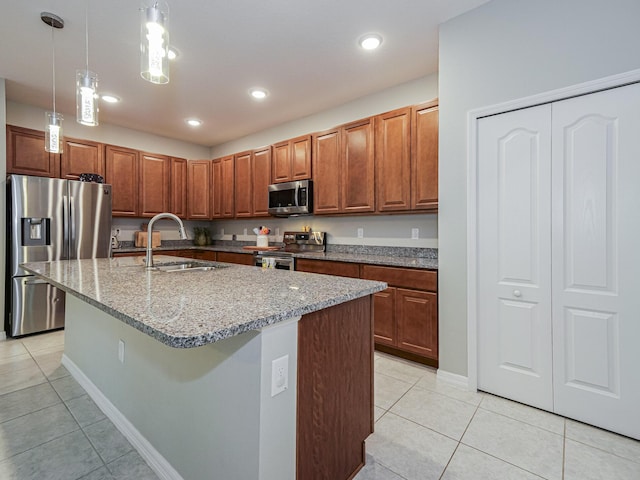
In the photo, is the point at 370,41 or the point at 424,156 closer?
the point at 370,41

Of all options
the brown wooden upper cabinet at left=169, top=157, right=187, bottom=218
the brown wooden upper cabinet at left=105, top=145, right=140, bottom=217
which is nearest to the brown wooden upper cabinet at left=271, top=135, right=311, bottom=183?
the brown wooden upper cabinet at left=169, top=157, right=187, bottom=218

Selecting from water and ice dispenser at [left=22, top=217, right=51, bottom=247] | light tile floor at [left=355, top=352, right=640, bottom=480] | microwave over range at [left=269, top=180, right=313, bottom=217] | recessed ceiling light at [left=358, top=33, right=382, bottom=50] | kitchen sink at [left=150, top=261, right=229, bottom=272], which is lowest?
light tile floor at [left=355, top=352, right=640, bottom=480]

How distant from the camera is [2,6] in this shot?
6.98 ft

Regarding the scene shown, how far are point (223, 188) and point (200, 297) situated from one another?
3.99 metres

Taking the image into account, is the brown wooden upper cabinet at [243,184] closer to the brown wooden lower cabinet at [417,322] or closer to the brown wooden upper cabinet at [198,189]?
the brown wooden upper cabinet at [198,189]

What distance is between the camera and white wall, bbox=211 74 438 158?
3.17 meters

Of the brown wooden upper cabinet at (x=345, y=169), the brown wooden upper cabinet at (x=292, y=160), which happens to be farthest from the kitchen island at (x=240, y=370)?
the brown wooden upper cabinet at (x=292, y=160)

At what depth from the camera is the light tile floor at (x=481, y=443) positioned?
1.47 meters

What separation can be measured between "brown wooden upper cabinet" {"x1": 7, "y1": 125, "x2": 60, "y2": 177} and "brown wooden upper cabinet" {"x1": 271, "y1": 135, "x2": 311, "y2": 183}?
103 inches

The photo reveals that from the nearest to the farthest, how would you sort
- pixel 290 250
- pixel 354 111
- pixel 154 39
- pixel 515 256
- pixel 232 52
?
pixel 154 39, pixel 515 256, pixel 232 52, pixel 354 111, pixel 290 250

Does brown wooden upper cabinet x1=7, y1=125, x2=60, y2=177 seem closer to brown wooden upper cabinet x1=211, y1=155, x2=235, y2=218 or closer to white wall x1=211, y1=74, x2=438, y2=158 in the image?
brown wooden upper cabinet x1=211, y1=155, x2=235, y2=218

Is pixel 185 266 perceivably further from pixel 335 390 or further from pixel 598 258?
pixel 598 258

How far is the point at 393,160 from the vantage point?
300 cm

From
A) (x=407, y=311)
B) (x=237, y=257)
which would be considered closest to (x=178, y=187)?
(x=237, y=257)
